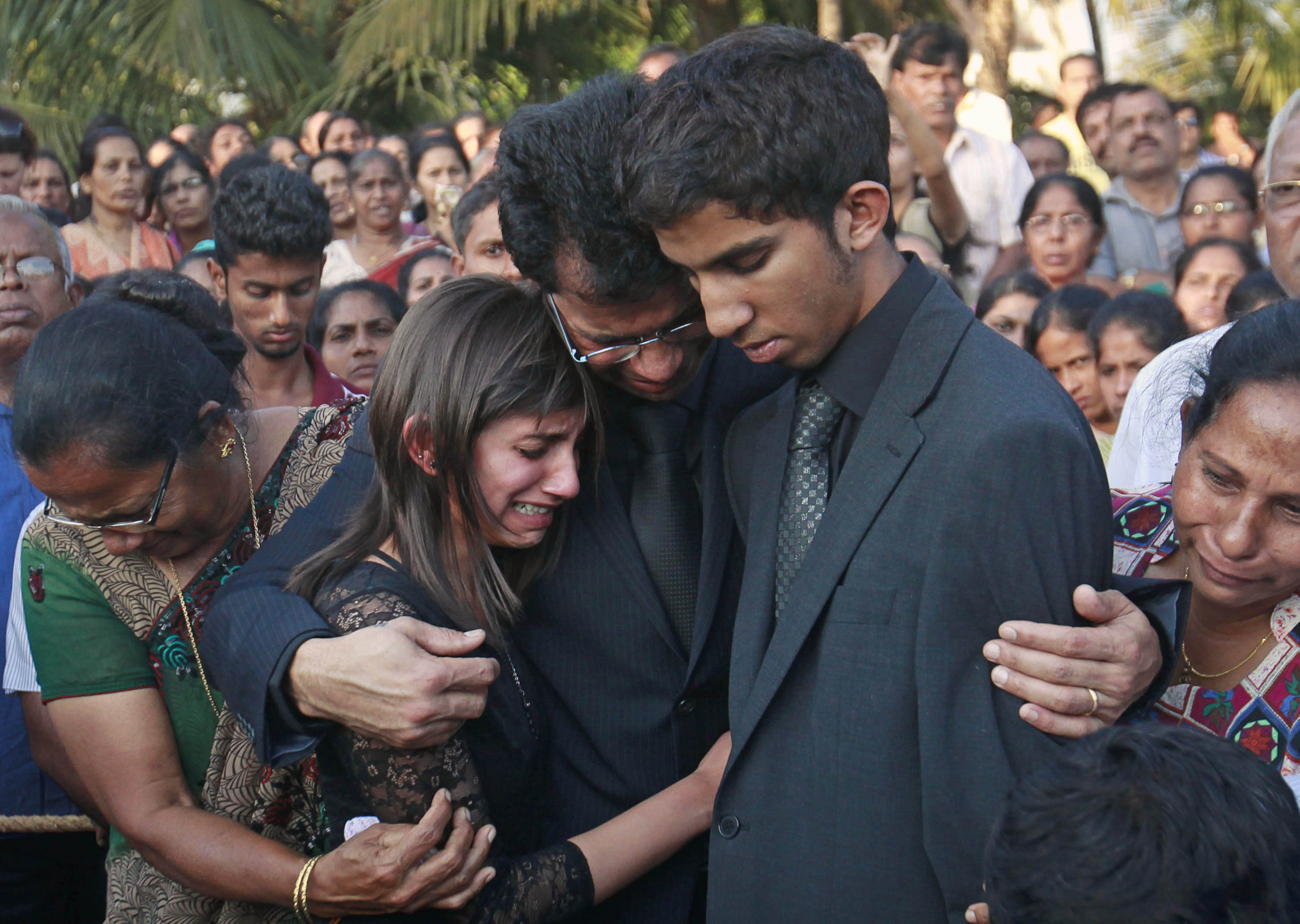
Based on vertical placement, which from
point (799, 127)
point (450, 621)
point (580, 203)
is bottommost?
point (450, 621)

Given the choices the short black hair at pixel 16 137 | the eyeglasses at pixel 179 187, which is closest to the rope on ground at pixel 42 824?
the short black hair at pixel 16 137

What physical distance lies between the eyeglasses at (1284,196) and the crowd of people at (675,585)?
25mm

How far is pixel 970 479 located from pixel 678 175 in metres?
0.61

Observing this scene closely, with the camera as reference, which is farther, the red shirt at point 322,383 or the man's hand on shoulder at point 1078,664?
the red shirt at point 322,383

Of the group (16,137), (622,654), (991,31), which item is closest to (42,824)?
(622,654)

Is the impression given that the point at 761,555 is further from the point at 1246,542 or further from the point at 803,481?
the point at 1246,542

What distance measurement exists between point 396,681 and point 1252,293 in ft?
11.6

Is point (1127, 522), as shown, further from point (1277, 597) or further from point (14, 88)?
point (14, 88)

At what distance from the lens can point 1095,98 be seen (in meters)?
7.23

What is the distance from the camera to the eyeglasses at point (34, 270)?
336cm

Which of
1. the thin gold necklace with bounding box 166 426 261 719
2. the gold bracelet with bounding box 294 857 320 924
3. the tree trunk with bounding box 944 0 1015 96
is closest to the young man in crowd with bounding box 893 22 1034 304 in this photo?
the tree trunk with bounding box 944 0 1015 96

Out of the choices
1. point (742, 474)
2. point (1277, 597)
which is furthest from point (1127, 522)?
point (742, 474)

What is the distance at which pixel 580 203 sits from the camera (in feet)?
6.66

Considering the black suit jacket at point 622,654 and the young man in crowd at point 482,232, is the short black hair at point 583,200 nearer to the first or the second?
the black suit jacket at point 622,654
